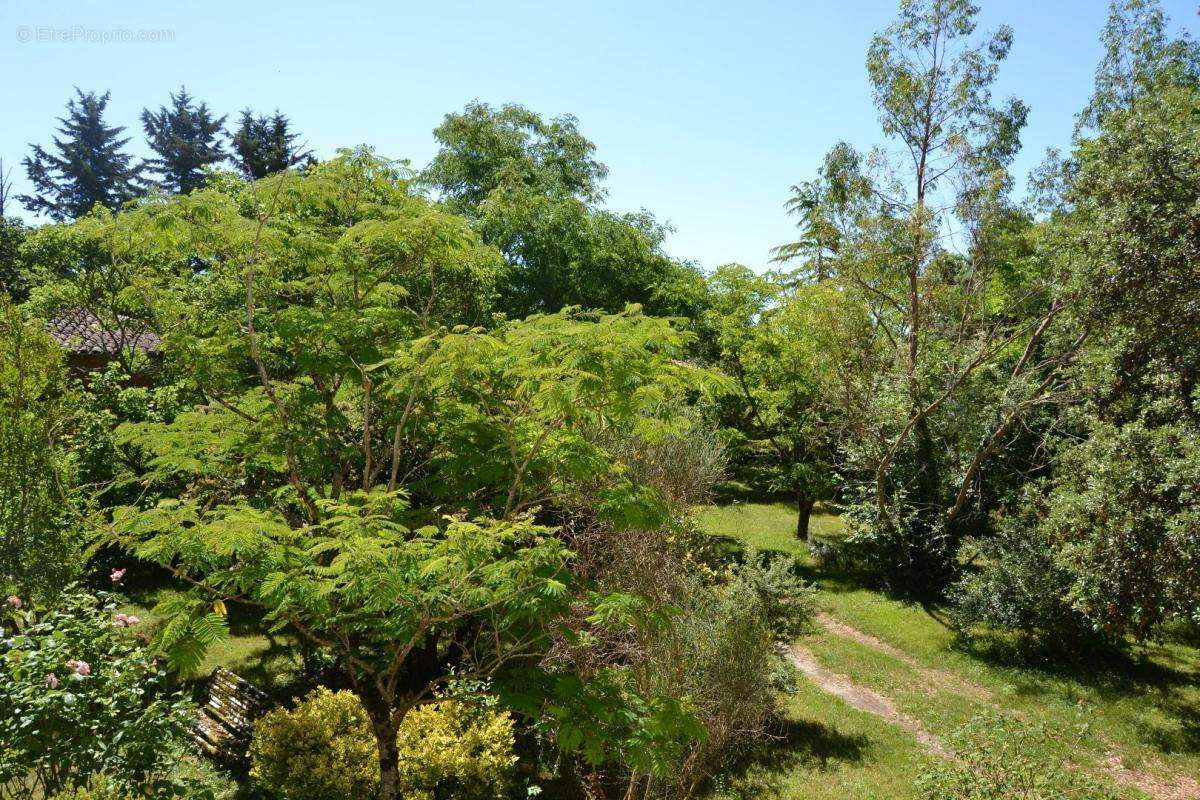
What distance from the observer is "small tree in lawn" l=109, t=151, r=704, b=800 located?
5695 mm

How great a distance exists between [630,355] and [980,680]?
1259 centimetres

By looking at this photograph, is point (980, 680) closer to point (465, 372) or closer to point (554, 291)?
point (465, 372)

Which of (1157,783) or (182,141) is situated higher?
(182,141)

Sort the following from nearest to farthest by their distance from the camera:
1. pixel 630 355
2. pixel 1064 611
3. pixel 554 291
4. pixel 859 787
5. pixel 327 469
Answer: pixel 630 355, pixel 327 469, pixel 859 787, pixel 1064 611, pixel 554 291

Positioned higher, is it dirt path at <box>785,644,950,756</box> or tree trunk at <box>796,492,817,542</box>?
tree trunk at <box>796,492,817,542</box>

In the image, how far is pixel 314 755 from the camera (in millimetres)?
8781

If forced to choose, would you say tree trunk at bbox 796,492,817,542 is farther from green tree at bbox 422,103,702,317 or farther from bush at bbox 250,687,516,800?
bush at bbox 250,687,516,800

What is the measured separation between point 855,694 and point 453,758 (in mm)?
8787

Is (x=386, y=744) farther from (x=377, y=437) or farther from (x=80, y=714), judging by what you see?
(x=377, y=437)

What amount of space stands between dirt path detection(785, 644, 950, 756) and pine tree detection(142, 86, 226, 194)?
37.8 metres

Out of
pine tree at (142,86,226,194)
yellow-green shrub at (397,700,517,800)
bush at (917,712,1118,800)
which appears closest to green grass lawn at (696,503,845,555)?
yellow-green shrub at (397,700,517,800)

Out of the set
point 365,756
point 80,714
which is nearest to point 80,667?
point 80,714

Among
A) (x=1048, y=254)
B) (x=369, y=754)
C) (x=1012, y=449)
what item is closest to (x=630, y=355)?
(x=369, y=754)

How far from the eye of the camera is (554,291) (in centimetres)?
2273
